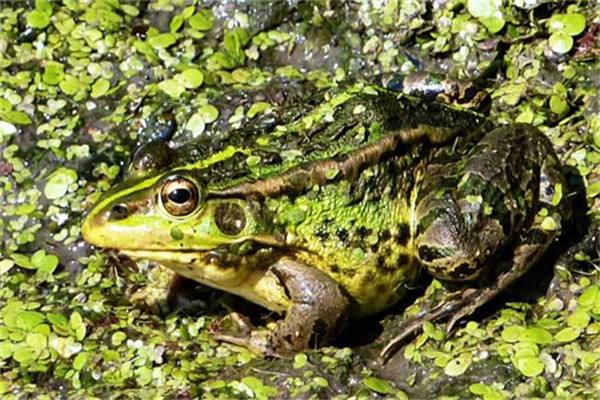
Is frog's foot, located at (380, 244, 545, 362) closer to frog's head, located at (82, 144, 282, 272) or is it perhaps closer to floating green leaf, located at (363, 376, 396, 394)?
floating green leaf, located at (363, 376, 396, 394)

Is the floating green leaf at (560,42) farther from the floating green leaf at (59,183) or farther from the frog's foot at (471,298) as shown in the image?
the floating green leaf at (59,183)

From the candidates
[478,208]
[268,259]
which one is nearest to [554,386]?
[478,208]

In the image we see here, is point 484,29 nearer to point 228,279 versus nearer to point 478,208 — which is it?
point 478,208

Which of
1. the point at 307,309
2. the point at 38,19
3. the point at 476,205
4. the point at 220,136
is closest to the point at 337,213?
the point at 307,309

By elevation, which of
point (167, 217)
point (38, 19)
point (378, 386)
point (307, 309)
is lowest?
point (378, 386)

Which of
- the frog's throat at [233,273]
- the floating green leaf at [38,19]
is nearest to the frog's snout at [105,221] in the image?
the frog's throat at [233,273]

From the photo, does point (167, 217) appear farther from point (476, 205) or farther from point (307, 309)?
point (476, 205)
